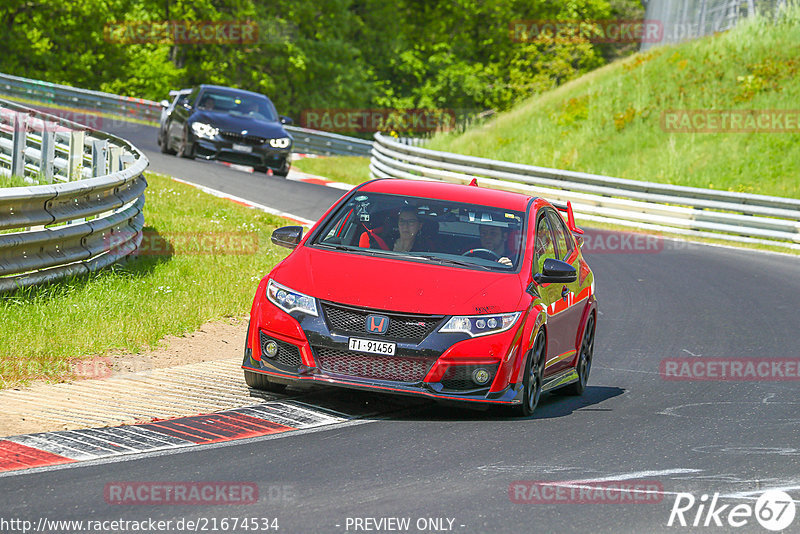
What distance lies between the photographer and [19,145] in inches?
701

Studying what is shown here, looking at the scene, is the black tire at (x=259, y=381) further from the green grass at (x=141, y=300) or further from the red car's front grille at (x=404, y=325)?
the green grass at (x=141, y=300)

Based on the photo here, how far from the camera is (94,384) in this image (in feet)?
28.7

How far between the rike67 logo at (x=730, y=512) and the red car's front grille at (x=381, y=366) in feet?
6.69

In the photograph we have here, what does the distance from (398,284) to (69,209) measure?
182 inches

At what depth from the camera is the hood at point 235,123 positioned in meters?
26.8

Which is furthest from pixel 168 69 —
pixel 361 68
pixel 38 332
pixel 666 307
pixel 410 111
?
pixel 38 332

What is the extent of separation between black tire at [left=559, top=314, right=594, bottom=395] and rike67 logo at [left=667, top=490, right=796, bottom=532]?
11.7ft

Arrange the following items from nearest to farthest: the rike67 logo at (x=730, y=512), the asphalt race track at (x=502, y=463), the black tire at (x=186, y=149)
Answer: the asphalt race track at (x=502, y=463), the rike67 logo at (x=730, y=512), the black tire at (x=186, y=149)

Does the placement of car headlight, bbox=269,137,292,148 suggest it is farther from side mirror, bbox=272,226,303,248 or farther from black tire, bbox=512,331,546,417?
black tire, bbox=512,331,546,417

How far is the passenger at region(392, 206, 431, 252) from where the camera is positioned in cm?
908

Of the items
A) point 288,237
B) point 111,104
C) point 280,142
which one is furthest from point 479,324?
point 111,104

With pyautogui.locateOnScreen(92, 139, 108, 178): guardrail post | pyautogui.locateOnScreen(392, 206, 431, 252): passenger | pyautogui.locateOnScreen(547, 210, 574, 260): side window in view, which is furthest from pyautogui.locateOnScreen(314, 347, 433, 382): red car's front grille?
pyautogui.locateOnScreen(92, 139, 108, 178): guardrail post

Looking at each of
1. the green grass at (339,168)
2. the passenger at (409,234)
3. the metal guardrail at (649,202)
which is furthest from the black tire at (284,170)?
the passenger at (409,234)

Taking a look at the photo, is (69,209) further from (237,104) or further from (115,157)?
(237,104)
